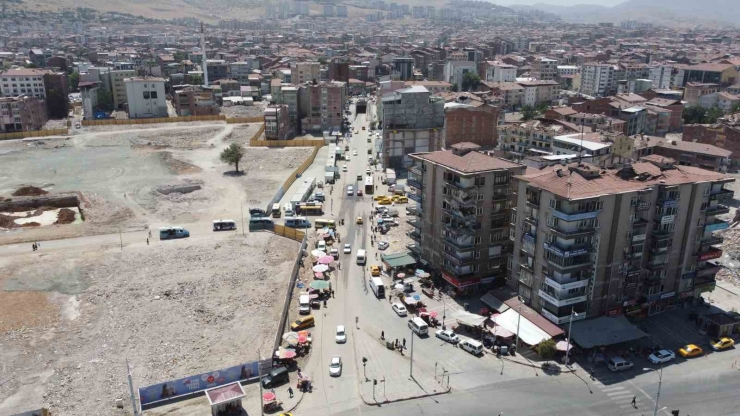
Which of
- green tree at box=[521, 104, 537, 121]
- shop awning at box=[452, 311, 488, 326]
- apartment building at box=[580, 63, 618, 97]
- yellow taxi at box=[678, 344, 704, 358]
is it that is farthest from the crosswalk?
apartment building at box=[580, 63, 618, 97]

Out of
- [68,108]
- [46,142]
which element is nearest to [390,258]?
[46,142]

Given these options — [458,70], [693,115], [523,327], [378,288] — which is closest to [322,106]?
[458,70]

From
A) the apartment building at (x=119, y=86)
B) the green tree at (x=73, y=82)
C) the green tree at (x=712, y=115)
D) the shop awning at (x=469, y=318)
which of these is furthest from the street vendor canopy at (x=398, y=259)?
the green tree at (x=73, y=82)

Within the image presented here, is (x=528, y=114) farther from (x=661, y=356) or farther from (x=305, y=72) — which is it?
(x=661, y=356)

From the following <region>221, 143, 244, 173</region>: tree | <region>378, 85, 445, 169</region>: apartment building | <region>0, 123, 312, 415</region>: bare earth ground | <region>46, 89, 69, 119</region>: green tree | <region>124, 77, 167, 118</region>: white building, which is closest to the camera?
<region>0, 123, 312, 415</region>: bare earth ground

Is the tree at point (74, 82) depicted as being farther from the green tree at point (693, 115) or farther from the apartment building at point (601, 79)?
the green tree at point (693, 115)

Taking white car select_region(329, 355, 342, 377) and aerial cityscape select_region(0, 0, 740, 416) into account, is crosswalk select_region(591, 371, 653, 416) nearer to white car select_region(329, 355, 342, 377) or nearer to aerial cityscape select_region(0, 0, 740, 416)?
aerial cityscape select_region(0, 0, 740, 416)
